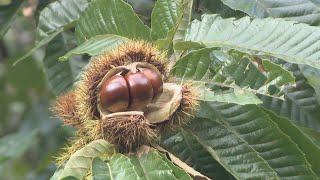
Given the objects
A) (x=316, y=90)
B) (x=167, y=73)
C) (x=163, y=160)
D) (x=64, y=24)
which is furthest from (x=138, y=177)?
(x=64, y=24)

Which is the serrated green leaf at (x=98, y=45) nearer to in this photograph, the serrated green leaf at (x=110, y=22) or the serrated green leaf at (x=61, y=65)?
the serrated green leaf at (x=110, y=22)

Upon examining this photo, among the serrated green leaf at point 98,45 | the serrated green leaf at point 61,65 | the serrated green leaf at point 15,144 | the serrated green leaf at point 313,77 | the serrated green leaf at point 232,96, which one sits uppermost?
the serrated green leaf at point 98,45

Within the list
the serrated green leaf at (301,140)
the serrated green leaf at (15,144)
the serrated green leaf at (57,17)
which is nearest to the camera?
the serrated green leaf at (301,140)

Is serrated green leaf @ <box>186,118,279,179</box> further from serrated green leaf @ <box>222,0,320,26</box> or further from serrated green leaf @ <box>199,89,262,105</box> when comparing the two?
serrated green leaf @ <box>222,0,320,26</box>

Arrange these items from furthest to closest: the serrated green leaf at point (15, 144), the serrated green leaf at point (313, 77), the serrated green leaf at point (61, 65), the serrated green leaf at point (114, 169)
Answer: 1. the serrated green leaf at point (15, 144)
2. the serrated green leaf at point (61, 65)
3. the serrated green leaf at point (313, 77)
4. the serrated green leaf at point (114, 169)

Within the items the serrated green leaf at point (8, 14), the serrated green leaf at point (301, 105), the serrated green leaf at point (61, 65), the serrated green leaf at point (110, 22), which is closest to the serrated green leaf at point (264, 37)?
the serrated green leaf at point (110, 22)
